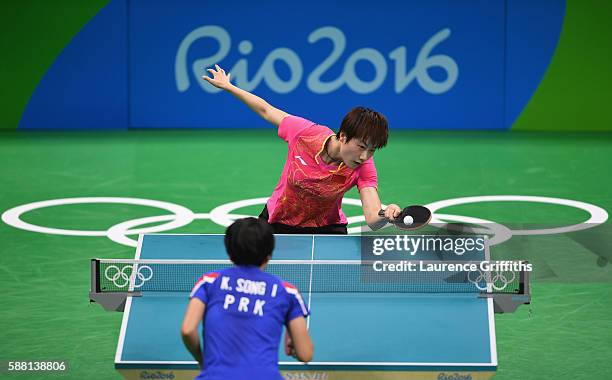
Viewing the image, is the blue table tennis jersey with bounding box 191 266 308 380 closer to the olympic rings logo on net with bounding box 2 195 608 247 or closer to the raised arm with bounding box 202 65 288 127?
the raised arm with bounding box 202 65 288 127

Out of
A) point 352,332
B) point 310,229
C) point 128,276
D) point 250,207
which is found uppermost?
point 250,207

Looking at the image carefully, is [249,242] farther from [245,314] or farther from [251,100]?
[251,100]

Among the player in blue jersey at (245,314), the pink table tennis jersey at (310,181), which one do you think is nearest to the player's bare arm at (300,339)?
the player in blue jersey at (245,314)

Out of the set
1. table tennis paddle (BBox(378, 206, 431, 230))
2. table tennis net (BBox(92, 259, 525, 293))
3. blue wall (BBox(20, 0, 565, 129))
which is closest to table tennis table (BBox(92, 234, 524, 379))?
table tennis net (BBox(92, 259, 525, 293))

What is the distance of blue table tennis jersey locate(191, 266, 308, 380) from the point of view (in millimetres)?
3734

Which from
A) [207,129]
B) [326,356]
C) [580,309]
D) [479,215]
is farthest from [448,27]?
[326,356]

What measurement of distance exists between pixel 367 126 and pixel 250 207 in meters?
5.06

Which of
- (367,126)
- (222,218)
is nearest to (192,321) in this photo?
(367,126)

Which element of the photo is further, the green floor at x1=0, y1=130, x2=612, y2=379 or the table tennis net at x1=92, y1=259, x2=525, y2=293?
the green floor at x1=0, y1=130, x2=612, y2=379

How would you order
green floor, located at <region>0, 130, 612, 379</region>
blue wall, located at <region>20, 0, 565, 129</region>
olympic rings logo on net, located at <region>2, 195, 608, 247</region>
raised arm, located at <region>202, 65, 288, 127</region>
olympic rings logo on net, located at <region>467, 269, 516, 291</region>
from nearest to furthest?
olympic rings logo on net, located at <region>467, 269, 516, 291</region> < raised arm, located at <region>202, 65, 288, 127</region> < green floor, located at <region>0, 130, 612, 379</region> < olympic rings logo on net, located at <region>2, 195, 608, 247</region> < blue wall, located at <region>20, 0, 565, 129</region>

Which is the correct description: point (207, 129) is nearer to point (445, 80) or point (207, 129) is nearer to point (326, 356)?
point (445, 80)

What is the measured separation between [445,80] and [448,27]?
2.42 ft

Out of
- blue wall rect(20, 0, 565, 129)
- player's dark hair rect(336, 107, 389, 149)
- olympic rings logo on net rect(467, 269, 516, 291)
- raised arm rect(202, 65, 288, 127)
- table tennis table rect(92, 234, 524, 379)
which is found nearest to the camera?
table tennis table rect(92, 234, 524, 379)

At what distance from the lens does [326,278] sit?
15.8 feet
